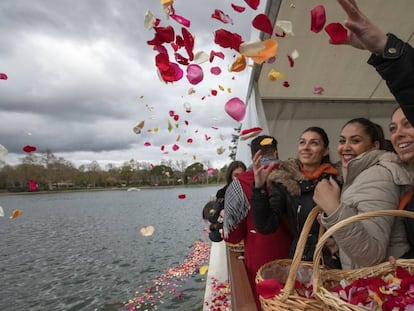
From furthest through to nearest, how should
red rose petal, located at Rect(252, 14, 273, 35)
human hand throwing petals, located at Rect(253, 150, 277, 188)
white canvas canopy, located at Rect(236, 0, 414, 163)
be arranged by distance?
1. white canvas canopy, located at Rect(236, 0, 414, 163)
2. red rose petal, located at Rect(252, 14, 273, 35)
3. human hand throwing petals, located at Rect(253, 150, 277, 188)

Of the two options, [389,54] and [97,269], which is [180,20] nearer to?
[389,54]

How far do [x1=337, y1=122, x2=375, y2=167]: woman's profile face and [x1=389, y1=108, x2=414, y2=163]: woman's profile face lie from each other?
266 mm

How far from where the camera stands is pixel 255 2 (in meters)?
1.95

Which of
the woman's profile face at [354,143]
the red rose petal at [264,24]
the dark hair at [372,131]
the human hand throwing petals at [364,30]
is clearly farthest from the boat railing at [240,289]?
the red rose petal at [264,24]

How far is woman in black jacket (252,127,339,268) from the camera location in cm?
137

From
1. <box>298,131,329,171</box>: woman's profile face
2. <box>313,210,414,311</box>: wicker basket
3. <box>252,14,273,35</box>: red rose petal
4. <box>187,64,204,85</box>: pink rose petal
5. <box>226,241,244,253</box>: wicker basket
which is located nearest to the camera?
<box>313,210,414,311</box>: wicker basket

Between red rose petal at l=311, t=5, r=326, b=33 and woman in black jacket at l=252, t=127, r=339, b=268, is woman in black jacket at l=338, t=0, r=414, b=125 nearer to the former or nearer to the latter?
woman in black jacket at l=252, t=127, r=339, b=268

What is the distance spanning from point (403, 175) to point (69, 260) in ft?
44.0

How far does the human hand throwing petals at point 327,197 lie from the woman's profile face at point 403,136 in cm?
26

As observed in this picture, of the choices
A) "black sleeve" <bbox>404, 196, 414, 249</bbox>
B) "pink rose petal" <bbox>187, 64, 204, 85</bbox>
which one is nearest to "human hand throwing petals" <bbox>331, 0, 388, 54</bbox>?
"black sleeve" <bbox>404, 196, 414, 249</bbox>

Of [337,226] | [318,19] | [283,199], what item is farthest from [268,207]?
[318,19]

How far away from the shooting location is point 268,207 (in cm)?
143

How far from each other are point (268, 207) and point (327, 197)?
50 cm

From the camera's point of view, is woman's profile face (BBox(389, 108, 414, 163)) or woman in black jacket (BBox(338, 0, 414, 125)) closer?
woman in black jacket (BBox(338, 0, 414, 125))
